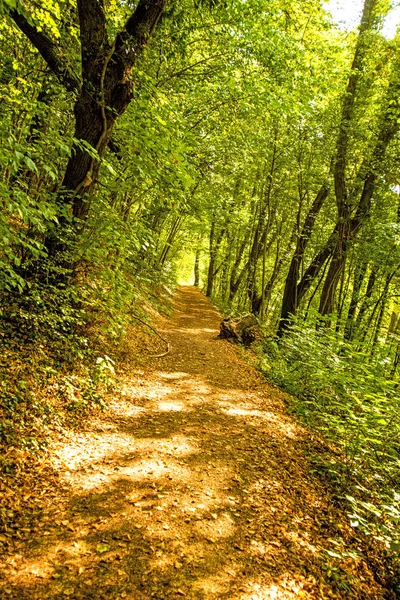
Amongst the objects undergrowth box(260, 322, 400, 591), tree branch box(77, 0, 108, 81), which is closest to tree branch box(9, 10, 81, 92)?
tree branch box(77, 0, 108, 81)

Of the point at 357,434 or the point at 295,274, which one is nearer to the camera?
the point at 357,434

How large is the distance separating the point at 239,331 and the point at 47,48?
918 centimetres

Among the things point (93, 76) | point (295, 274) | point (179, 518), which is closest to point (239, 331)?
point (295, 274)

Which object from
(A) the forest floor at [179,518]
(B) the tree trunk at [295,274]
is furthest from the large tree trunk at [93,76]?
(B) the tree trunk at [295,274]

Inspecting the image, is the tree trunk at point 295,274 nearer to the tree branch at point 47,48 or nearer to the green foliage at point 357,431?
the green foliage at point 357,431

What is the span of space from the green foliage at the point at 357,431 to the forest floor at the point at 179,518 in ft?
1.24

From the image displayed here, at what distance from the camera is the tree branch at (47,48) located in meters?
4.99

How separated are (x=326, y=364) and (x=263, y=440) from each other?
9.18 ft

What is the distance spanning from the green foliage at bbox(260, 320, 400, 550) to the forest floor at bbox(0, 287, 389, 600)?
379mm

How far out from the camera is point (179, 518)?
10.6 feet

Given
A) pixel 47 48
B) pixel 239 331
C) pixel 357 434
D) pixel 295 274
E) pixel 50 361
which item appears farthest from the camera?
pixel 295 274

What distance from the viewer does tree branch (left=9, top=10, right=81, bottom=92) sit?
4988mm

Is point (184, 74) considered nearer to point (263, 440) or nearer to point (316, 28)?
point (316, 28)

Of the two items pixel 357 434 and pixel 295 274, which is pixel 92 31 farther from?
pixel 295 274
